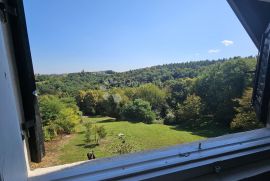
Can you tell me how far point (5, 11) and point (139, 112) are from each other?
31.9 feet

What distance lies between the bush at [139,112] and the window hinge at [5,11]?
29.6 feet

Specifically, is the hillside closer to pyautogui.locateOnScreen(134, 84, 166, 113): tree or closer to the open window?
the open window

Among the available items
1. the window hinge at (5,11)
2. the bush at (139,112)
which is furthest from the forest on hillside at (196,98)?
the window hinge at (5,11)

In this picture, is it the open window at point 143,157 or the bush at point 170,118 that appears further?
the bush at point 170,118

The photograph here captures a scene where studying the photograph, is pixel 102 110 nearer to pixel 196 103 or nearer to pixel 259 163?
pixel 196 103

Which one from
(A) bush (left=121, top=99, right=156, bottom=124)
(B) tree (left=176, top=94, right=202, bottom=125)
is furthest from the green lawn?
(B) tree (left=176, top=94, right=202, bottom=125)

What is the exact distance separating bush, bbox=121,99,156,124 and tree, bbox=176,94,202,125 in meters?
1.17

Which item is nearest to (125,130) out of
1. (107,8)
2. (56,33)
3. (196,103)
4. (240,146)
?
(196,103)

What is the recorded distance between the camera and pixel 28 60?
735mm

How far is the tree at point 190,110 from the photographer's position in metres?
9.50

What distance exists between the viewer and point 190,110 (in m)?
9.77

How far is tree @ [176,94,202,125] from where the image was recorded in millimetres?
9500

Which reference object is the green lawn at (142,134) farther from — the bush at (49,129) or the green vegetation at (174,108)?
the bush at (49,129)

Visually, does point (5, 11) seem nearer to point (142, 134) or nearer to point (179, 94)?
point (142, 134)
